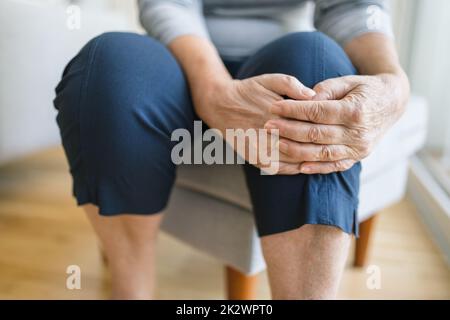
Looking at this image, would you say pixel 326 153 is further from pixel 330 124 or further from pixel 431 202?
pixel 431 202

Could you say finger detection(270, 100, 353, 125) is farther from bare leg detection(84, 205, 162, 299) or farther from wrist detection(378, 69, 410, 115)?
bare leg detection(84, 205, 162, 299)

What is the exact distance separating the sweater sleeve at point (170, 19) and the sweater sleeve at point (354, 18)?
0.59 ft

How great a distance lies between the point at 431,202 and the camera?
108 centimetres

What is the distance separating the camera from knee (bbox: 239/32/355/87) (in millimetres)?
419

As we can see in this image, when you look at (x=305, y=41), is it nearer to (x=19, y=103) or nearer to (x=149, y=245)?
(x=149, y=245)

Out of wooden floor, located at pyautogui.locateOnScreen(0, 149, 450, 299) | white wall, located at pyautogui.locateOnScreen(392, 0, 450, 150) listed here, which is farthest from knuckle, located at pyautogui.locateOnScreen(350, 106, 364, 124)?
white wall, located at pyautogui.locateOnScreen(392, 0, 450, 150)

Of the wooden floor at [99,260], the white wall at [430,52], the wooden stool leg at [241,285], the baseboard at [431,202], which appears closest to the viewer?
the wooden stool leg at [241,285]

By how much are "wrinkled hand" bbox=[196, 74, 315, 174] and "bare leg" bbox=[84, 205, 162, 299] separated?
168 millimetres

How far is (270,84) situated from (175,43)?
0.19 meters

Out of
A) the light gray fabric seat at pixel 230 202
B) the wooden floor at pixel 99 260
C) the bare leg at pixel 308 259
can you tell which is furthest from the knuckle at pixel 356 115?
the wooden floor at pixel 99 260

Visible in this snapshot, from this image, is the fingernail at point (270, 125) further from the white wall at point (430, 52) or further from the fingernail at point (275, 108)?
the white wall at point (430, 52)

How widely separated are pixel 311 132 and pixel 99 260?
0.65m

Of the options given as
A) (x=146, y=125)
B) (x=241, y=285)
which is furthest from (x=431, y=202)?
(x=146, y=125)

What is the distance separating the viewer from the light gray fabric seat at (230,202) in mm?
595
